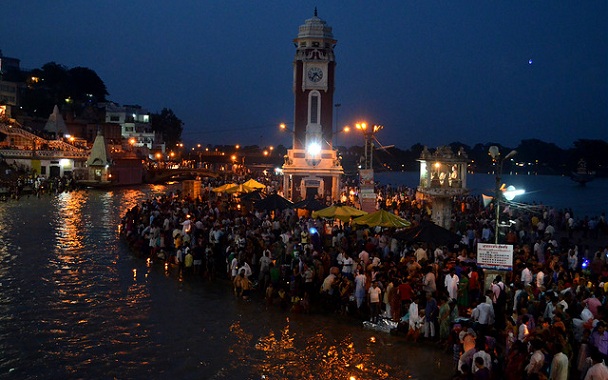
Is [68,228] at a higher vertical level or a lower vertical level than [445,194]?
lower

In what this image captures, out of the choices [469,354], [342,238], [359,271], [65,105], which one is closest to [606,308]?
[469,354]

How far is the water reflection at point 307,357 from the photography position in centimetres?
1079

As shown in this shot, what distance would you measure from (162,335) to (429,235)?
7.64 metres

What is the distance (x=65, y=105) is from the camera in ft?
345

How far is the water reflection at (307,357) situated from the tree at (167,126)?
11857cm

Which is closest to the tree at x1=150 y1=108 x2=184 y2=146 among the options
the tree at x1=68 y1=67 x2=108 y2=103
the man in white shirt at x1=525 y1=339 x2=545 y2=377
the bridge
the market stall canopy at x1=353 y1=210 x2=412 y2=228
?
the tree at x1=68 y1=67 x2=108 y2=103

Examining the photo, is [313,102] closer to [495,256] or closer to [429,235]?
[429,235]

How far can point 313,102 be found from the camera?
135ft

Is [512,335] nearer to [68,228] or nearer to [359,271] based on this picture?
[359,271]

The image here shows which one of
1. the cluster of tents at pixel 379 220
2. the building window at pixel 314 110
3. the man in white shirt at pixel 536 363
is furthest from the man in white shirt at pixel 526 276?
the building window at pixel 314 110

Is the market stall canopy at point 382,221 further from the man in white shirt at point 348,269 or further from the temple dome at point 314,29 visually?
the temple dome at point 314,29

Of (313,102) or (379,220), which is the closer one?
(379,220)

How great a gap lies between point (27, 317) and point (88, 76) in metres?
125

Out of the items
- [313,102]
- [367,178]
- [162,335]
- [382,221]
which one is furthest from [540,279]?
[313,102]
